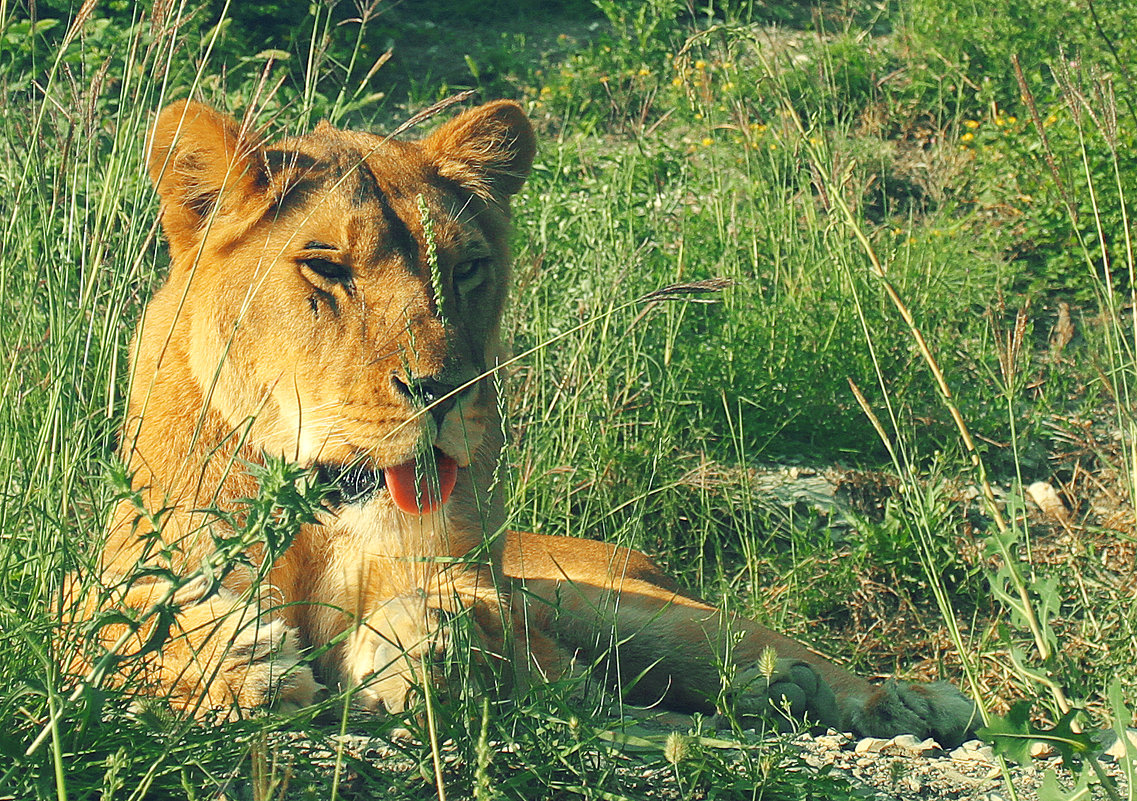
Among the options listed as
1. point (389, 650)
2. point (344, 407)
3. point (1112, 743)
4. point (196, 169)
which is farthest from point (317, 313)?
point (1112, 743)

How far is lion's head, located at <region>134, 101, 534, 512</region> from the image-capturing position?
2.96 m

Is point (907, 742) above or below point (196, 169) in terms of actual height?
below

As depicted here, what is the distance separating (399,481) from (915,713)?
64.8 inches

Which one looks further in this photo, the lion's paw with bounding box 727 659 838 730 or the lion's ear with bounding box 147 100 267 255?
the lion's paw with bounding box 727 659 838 730

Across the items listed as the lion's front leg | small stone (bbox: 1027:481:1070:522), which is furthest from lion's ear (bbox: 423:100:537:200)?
small stone (bbox: 1027:481:1070:522)

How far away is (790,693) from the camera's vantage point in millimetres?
3562

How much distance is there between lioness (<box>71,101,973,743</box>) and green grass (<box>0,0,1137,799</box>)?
0.17m

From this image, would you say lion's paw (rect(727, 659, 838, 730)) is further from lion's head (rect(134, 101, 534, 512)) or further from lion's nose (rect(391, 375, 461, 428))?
lion's nose (rect(391, 375, 461, 428))

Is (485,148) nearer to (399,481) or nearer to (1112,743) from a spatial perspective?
(399,481)

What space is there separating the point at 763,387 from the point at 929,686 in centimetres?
196

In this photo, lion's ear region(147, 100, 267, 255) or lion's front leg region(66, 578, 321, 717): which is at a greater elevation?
lion's ear region(147, 100, 267, 255)

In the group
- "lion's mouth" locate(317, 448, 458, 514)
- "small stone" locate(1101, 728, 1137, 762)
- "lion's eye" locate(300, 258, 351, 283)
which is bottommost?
"small stone" locate(1101, 728, 1137, 762)

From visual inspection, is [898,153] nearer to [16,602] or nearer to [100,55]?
[100,55]

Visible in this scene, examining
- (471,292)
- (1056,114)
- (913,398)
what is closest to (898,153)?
Answer: (1056,114)
